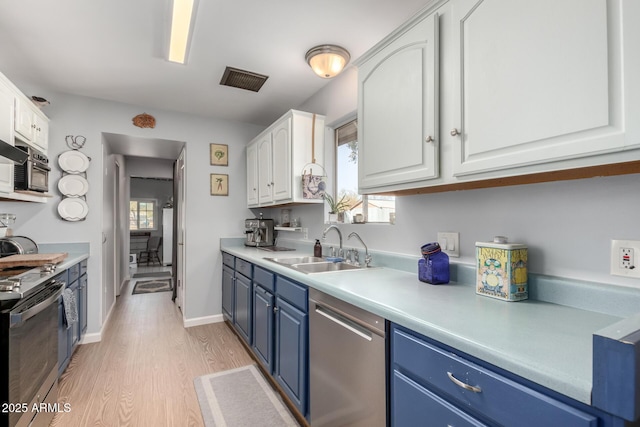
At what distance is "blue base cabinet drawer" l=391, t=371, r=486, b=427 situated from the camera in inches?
34.7

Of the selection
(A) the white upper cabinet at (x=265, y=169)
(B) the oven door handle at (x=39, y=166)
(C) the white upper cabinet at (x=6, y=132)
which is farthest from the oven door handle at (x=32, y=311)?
(A) the white upper cabinet at (x=265, y=169)

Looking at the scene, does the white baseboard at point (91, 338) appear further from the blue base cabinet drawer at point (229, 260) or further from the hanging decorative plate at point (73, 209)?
the blue base cabinet drawer at point (229, 260)

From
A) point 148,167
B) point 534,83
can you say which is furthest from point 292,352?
point 148,167

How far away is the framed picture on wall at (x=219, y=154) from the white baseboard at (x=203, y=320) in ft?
5.95

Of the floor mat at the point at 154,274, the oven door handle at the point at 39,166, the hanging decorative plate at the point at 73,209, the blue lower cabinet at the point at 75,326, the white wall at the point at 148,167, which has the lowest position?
the floor mat at the point at 154,274

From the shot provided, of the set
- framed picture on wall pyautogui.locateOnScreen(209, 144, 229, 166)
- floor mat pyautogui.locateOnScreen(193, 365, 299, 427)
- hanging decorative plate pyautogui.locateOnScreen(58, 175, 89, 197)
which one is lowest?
floor mat pyautogui.locateOnScreen(193, 365, 299, 427)

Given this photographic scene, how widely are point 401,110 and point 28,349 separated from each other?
7.09 feet

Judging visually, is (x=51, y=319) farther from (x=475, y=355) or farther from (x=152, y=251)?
(x=152, y=251)

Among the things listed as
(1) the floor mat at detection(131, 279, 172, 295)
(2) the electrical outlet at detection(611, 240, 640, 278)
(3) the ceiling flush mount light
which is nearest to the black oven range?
(3) the ceiling flush mount light

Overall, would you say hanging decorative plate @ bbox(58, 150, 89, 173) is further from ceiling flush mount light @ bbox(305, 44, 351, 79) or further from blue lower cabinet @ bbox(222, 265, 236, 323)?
ceiling flush mount light @ bbox(305, 44, 351, 79)

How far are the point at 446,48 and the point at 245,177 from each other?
9.93ft

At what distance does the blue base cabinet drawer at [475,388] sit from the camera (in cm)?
67

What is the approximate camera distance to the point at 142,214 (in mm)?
9500

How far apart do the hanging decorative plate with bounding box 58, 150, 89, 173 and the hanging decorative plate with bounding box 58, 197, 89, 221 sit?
0.93 feet
